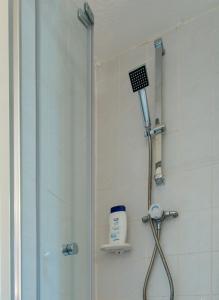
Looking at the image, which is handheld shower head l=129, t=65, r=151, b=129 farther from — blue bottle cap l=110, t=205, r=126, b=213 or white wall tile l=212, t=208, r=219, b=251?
white wall tile l=212, t=208, r=219, b=251

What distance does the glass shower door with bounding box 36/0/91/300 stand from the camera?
1321 millimetres

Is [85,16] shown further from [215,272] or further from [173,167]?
[215,272]

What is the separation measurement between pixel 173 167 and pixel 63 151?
2.25 feet

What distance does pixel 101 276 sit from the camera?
2.19 meters

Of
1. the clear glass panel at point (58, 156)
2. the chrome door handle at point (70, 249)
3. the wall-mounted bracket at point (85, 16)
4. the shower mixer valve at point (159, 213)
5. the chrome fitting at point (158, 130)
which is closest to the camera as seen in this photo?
the clear glass panel at point (58, 156)

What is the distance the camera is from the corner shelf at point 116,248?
6.73ft

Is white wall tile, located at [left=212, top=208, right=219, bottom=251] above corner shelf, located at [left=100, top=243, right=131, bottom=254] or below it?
above

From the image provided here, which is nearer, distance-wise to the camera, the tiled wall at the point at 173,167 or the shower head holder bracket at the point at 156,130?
the tiled wall at the point at 173,167

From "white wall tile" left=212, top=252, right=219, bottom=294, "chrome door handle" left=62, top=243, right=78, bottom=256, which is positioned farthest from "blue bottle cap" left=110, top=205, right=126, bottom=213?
"chrome door handle" left=62, top=243, right=78, bottom=256

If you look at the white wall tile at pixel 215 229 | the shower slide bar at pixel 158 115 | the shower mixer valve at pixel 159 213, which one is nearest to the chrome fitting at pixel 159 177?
the shower slide bar at pixel 158 115

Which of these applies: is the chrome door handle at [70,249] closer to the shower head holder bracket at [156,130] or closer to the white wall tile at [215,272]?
the white wall tile at [215,272]

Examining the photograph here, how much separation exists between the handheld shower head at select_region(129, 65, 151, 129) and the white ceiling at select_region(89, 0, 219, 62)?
215 mm

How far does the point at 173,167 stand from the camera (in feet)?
6.72

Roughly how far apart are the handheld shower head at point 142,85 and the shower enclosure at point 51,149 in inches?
18.6
